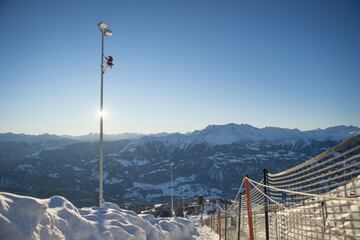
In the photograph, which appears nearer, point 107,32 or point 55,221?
point 55,221

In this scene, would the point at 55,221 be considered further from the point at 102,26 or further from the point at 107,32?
the point at 107,32

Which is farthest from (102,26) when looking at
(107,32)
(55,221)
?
(55,221)

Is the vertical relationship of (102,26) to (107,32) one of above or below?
above

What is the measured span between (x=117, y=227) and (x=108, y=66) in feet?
34.8

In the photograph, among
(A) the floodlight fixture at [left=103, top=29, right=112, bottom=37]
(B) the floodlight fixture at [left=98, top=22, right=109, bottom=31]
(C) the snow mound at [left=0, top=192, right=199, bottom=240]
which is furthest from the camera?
(A) the floodlight fixture at [left=103, top=29, right=112, bottom=37]

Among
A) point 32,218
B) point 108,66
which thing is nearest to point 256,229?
point 32,218

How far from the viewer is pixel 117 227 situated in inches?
453

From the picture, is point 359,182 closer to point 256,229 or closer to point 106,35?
point 256,229

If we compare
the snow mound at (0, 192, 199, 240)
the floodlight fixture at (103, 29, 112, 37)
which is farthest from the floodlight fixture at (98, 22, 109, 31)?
the snow mound at (0, 192, 199, 240)

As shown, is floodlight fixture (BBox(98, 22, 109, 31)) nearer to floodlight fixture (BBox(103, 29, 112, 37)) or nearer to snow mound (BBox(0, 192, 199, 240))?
floodlight fixture (BBox(103, 29, 112, 37))

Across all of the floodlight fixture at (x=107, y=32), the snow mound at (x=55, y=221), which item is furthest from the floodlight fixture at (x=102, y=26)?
the snow mound at (x=55, y=221)

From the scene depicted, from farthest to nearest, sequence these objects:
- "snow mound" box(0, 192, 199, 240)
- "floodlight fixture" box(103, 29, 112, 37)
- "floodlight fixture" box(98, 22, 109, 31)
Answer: "floodlight fixture" box(103, 29, 112, 37), "floodlight fixture" box(98, 22, 109, 31), "snow mound" box(0, 192, 199, 240)

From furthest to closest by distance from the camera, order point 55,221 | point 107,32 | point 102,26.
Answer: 1. point 107,32
2. point 102,26
3. point 55,221

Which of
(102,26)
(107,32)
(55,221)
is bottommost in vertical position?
(55,221)
